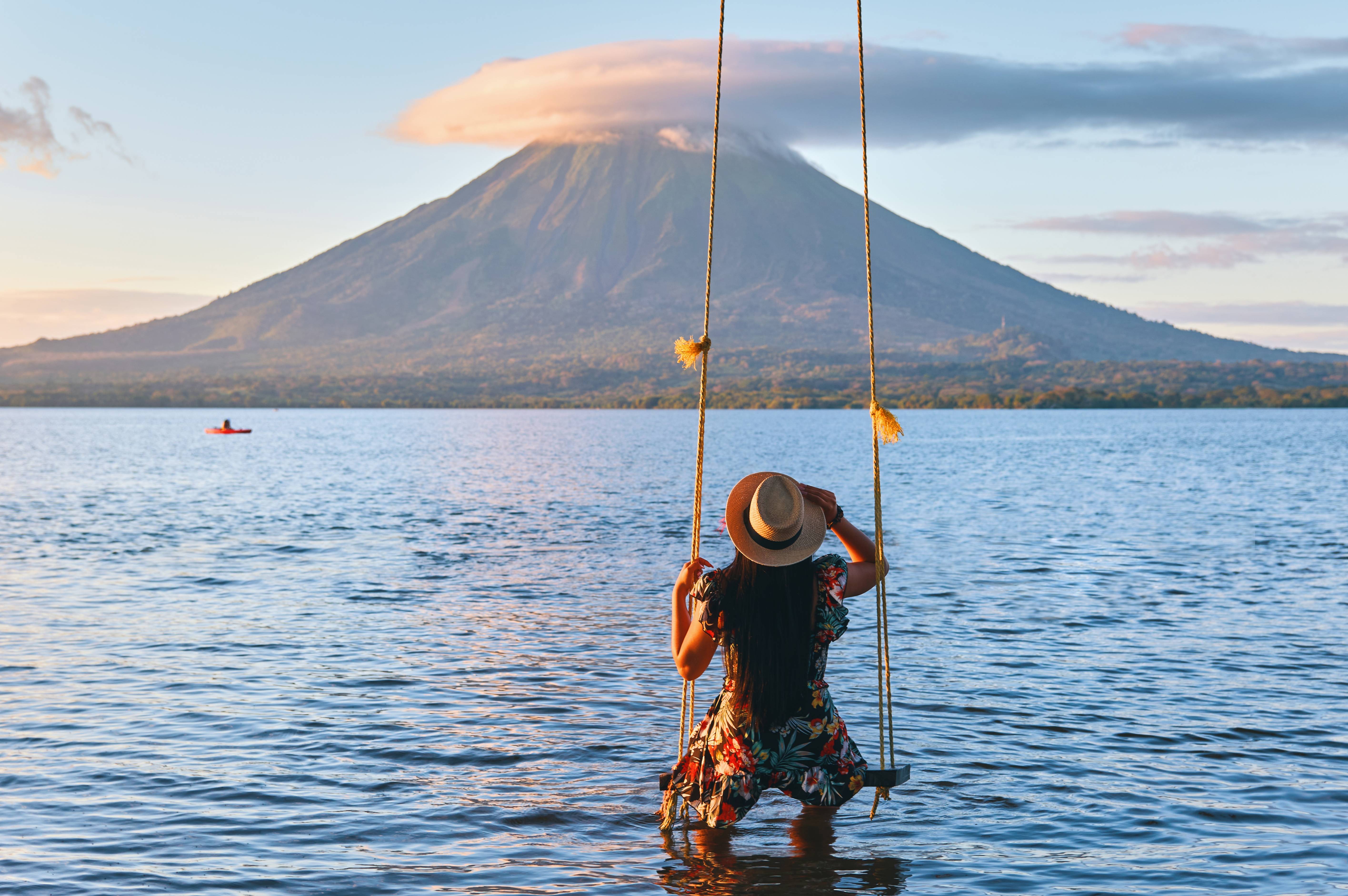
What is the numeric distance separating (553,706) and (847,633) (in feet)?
18.3

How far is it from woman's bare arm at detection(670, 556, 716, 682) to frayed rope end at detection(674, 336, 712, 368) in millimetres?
1353

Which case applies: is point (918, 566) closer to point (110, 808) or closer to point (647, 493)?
point (110, 808)

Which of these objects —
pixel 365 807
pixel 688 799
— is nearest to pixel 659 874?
pixel 688 799

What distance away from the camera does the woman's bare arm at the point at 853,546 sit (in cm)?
619

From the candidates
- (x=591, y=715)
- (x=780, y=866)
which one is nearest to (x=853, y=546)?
(x=780, y=866)

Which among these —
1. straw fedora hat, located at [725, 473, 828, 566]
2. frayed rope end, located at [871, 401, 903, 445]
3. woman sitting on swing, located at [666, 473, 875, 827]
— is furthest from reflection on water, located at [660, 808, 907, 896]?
frayed rope end, located at [871, 401, 903, 445]

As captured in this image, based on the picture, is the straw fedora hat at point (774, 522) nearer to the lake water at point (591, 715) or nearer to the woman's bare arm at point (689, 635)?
the woman's bare arm at point (689, 635)

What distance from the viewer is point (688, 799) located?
6.92 meters

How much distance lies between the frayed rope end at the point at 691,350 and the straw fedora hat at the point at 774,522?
1272 mm

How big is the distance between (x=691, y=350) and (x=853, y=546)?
1.60m

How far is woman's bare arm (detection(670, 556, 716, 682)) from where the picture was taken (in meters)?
6.35

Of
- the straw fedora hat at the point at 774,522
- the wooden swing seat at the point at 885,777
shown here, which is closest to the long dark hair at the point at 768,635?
the straw fedora hat at the point at 774,522

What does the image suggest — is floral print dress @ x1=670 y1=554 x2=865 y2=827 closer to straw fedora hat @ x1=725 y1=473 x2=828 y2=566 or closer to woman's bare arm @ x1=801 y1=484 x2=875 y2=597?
woman's bare arm @ x1=801 y1=484 x2=875 y2=597

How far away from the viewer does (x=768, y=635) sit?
20.8 feet
